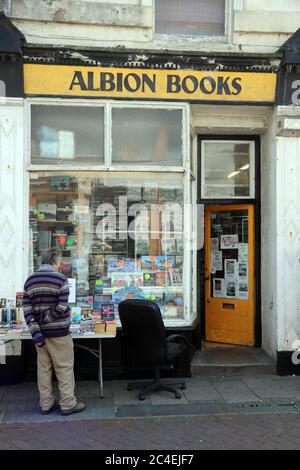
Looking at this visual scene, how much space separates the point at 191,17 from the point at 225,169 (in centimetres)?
224

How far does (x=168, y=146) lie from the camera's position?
6.88 m

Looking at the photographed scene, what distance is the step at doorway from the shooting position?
678 centimetres

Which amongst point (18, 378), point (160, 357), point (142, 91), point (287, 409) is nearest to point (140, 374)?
point (160, 357)

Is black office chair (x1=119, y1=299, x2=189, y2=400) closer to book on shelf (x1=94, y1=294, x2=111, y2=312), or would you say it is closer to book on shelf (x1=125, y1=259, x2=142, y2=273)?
book on shelf (x1=94, y1=294, x2=111, y2=312)

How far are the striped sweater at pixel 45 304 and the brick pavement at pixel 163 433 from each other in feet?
3.01

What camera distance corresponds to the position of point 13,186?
6.48 m

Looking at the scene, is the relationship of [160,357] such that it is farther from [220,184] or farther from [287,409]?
[220,184]

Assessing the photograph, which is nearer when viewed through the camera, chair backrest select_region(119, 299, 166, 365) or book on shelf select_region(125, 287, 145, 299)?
chair backrest select_region(119, 299, 166, 365)

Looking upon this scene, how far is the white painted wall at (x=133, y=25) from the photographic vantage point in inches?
261

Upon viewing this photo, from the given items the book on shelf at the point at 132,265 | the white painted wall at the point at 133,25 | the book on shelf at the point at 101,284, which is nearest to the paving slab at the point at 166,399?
the book on shelf at the point at 101,284

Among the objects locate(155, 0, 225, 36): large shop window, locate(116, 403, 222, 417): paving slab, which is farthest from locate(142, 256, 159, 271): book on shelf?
locate(155, 0, 225, 36): large shop window

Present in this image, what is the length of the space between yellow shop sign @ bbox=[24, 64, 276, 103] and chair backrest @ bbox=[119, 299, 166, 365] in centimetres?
282

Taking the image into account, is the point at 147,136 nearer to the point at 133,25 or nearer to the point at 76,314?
the point at 133,25

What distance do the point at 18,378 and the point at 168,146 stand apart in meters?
3.63
